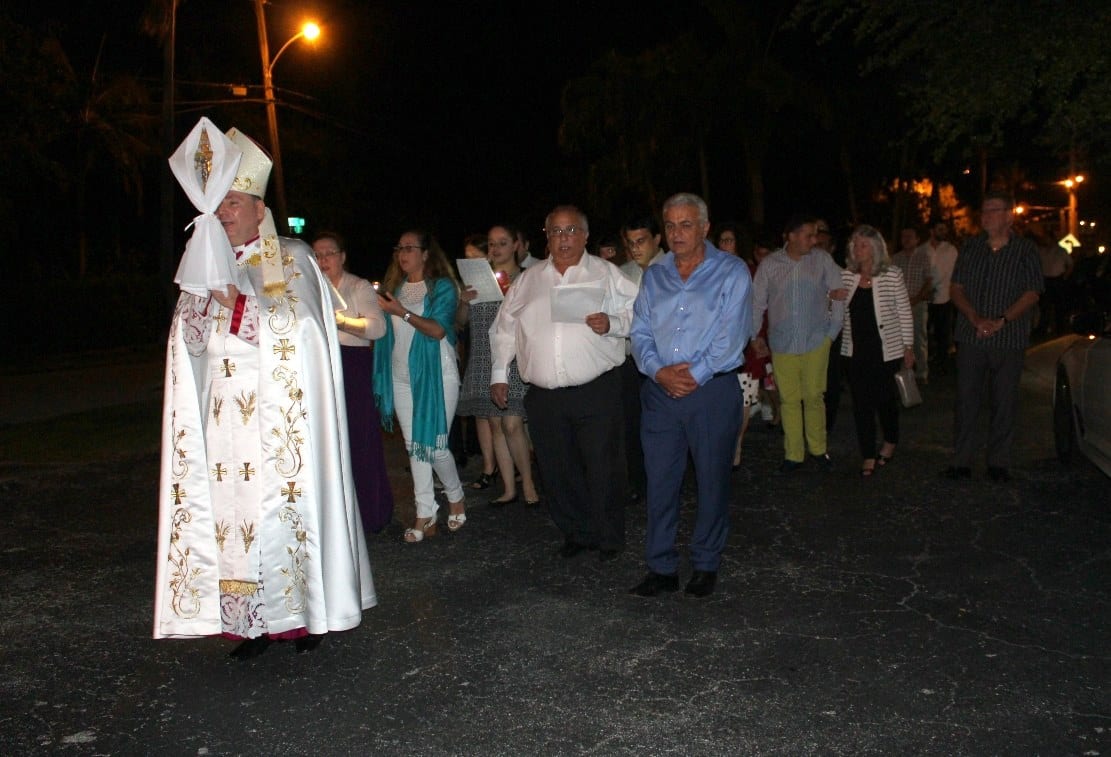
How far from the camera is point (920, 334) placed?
14.2m

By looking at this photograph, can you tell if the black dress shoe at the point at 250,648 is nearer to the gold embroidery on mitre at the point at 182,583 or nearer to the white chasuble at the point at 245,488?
the white chasuble at the point at 245,488

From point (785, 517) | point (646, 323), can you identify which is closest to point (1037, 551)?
point (785, 517)

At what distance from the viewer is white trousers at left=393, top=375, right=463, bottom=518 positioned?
745 cm

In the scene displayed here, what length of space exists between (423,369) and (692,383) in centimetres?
221

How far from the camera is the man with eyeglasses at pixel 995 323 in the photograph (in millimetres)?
8477

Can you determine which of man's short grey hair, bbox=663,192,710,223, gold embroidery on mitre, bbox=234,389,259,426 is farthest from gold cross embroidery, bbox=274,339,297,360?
man's short grey hair, bbox=663,192,710,223

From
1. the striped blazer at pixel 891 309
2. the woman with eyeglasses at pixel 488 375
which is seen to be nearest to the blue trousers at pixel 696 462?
the woman with eyeglasses at pixel 488 375

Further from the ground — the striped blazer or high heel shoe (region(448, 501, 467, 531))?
the striped blazer

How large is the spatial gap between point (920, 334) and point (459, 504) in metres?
8.38

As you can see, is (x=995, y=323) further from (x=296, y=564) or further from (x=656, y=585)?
(x=296, y=564)

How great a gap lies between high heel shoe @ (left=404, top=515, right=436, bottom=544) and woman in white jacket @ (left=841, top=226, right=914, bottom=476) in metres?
3.50

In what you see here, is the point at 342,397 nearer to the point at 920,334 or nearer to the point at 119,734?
the point at 119,734

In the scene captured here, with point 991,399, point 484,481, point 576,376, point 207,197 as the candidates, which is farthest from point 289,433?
point 991,399

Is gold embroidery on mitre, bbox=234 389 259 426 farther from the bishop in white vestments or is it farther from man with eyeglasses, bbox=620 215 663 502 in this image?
man with eyeglasses, bbox=620 215 663 502
